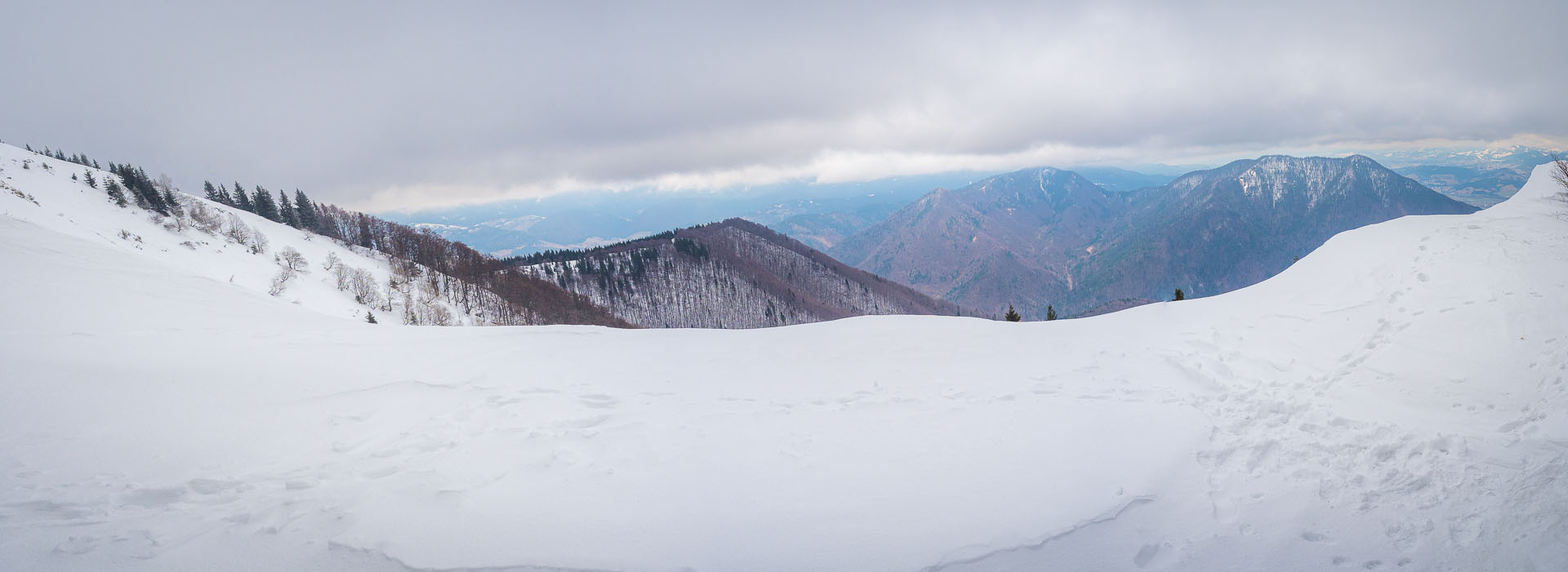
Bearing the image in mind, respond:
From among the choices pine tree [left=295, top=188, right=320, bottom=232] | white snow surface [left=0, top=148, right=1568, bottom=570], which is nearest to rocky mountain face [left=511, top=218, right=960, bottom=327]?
pine tree [left=295, top=188, right=320, bottom=232]

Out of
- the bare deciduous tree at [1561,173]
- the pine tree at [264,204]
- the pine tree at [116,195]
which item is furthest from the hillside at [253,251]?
the bare deciduous tree at [1561,173]

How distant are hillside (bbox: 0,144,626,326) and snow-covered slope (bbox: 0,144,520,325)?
125mm

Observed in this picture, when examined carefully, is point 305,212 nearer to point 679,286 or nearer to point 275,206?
point 275,206

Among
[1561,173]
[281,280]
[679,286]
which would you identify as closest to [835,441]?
[1561,173]

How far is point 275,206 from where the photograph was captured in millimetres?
70688

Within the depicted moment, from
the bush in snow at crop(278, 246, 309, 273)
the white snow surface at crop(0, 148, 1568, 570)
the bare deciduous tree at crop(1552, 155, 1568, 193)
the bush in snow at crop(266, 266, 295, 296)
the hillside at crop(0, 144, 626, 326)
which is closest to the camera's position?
the white snow surface at crop(0, 148, 1568, 570)

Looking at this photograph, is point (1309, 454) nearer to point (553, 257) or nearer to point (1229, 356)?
point (1229, 356)

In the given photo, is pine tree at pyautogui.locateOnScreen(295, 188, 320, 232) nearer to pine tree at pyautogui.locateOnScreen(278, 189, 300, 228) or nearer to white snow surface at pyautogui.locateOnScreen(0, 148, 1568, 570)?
pine tree at pyautogui.locateOnScreen(278, 189, 300, 228)

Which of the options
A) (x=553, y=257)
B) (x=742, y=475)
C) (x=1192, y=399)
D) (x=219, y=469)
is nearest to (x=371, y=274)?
(x=219, y=469)

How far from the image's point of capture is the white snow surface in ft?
18.9

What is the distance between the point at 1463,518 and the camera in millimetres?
5762

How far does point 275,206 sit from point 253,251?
3208cm

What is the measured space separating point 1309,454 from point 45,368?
19875mm

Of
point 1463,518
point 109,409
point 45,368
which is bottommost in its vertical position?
point 1463,518
